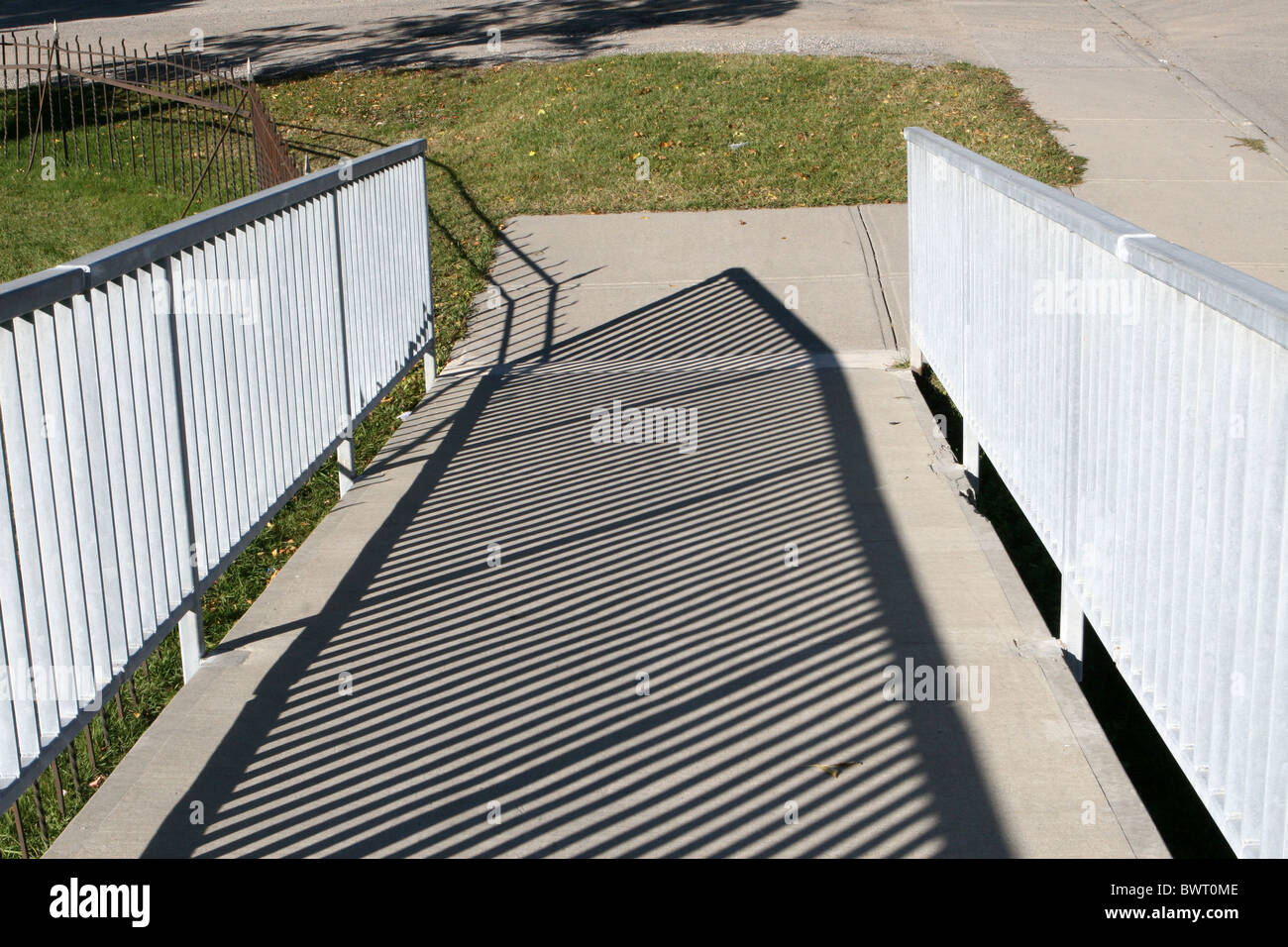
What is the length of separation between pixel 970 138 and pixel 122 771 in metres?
12.0

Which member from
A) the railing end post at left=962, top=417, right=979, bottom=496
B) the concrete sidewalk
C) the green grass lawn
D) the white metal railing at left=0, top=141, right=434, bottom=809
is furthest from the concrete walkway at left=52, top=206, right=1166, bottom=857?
the concrete sidewalk

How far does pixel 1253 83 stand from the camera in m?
16.3

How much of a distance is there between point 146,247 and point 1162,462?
10.1 feet

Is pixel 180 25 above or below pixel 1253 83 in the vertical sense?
above

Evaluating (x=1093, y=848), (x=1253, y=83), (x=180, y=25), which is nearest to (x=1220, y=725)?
(x=1093, y=848)

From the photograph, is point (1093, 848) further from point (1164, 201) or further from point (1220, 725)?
point (1164, 201)

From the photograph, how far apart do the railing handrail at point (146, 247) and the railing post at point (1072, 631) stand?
316 cm

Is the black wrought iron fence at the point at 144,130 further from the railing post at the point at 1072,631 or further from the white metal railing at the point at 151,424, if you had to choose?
the railing post at the point at 1072,631

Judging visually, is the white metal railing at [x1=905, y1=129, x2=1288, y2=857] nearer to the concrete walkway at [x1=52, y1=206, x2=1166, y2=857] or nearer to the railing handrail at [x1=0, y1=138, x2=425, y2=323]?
the concrete walkway at [x1=52, y1=206, x2=1166, y2=857]

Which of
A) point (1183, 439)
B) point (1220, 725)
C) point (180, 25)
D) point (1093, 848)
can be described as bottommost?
point (1093, 848)

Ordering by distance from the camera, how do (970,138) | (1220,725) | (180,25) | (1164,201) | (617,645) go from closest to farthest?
(1220,725) < (617,645) < (1164,201) < (970,138) < (180,25)

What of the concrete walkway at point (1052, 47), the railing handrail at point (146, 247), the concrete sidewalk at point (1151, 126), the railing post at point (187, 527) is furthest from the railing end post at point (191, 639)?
the concrete walkway at point (1052, 47)

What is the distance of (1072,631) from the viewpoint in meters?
4.55
